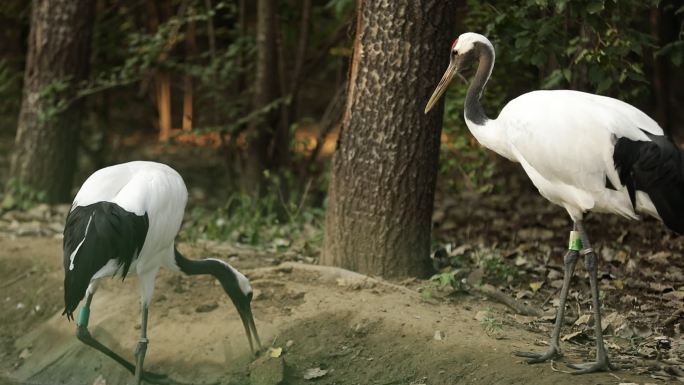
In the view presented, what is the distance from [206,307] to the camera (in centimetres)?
648

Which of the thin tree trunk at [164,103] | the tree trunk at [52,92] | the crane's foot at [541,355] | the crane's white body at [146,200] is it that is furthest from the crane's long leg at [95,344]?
the thin tree trunk at [164,103]

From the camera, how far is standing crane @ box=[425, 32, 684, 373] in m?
4.98

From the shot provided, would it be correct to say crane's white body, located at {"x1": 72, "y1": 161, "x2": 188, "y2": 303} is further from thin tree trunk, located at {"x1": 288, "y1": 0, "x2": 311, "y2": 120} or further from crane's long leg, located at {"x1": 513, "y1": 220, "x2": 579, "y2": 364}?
thin tree trunk, located at {"x1": 288, "y1": 0, "x2": 311, "y2": 120}

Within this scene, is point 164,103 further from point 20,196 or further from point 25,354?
point 25,354

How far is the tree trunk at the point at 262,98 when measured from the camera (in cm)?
924

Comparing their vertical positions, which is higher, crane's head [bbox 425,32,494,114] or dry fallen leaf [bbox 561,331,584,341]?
crane's head [bbox 425,32,494,114]

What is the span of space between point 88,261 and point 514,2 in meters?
3.45

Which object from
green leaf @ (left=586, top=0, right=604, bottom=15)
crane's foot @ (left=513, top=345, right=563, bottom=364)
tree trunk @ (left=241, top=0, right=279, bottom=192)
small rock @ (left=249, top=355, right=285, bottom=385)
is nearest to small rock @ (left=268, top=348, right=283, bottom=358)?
small rock @ (left=249, top=355, right=285, bottom=385)

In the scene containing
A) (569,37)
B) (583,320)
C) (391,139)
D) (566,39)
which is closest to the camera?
(583,320)

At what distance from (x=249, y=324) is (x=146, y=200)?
0.95 meters

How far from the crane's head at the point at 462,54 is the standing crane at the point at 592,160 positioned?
530mm

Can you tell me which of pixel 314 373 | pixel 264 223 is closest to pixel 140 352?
pixel 314 373

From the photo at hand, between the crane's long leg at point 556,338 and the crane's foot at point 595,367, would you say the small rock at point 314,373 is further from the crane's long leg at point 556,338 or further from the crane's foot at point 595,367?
the crane's foot at point 595,367

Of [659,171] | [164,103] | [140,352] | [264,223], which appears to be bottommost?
[140,352]
